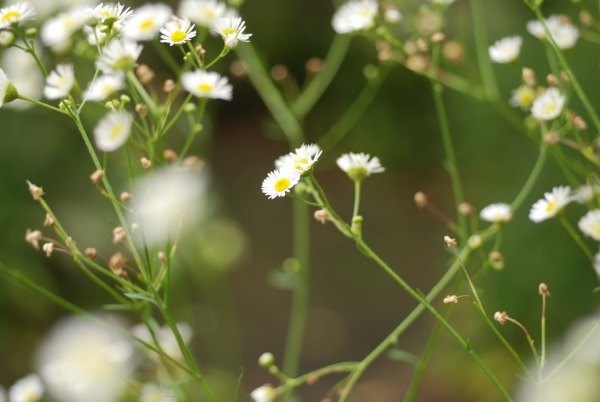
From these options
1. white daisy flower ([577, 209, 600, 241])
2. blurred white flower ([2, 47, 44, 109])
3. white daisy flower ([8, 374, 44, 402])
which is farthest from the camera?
blurred white flower ([2, 47, 44, 109])

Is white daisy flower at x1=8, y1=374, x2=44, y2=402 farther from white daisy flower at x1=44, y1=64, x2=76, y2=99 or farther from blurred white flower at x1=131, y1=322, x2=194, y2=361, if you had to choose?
white daisy flower at x1=44, y1=64, x2=76, y2=99

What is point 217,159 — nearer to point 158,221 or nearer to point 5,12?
point 158,221

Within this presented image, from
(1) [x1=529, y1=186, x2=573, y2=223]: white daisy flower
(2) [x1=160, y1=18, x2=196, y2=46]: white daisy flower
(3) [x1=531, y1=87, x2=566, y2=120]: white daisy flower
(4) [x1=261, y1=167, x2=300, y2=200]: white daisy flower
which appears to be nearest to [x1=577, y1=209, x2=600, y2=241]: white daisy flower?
(1) [x1=529, y1=186, x2=573, y2=223]: white daisy flower

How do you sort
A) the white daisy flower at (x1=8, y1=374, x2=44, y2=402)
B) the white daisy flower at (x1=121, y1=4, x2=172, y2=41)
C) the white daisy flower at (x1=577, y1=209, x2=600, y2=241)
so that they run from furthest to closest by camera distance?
the white daisy flower at (x1=8, y1=374, x2=44, y2=402)
the white daisy flower at (x1=121, y1=4, x2=172, y2=41)
the white daisy flower at (x1=577, y1=209, x2=600, y2=241)

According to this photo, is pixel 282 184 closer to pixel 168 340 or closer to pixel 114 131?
pixel 114 131

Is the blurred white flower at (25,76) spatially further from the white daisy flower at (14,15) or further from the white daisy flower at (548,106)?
the white daisy flower at (548,106)

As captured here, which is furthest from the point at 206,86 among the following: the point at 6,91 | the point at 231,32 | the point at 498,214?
the point at 498,214
